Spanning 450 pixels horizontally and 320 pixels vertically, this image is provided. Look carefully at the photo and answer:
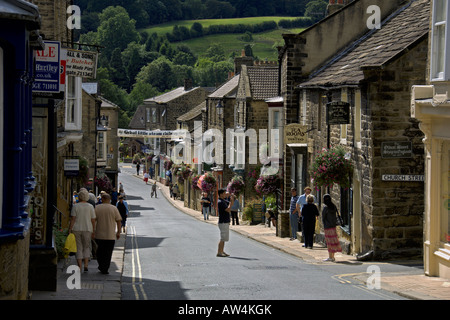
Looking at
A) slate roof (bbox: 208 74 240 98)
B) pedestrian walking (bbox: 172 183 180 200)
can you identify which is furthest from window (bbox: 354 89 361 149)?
pedestrian walking (bbox: 172 183 180 200)

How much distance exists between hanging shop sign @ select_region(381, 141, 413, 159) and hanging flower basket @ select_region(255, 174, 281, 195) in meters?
12.8

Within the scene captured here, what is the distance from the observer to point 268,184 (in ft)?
104

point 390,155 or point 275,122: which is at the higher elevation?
point 275,122

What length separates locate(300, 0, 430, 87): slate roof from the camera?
19750 millimetres

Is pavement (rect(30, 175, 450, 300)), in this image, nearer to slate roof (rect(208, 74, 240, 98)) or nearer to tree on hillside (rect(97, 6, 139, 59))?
slate roof (rect(208, 74, 240, 98))

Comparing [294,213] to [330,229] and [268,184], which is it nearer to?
[330,229]

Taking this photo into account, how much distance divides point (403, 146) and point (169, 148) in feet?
217

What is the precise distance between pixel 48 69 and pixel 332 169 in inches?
386

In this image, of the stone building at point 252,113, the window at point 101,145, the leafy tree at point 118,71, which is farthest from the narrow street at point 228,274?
the leafy tree at point 118,71

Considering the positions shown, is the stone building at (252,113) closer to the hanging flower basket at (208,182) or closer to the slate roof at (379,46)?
the hanging flower basket at (208,182)

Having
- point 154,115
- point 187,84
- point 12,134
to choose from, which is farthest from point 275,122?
point 154,115

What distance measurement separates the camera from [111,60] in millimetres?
167625

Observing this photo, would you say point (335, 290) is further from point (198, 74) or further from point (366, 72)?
point (198, 74)

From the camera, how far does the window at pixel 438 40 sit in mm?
14445
